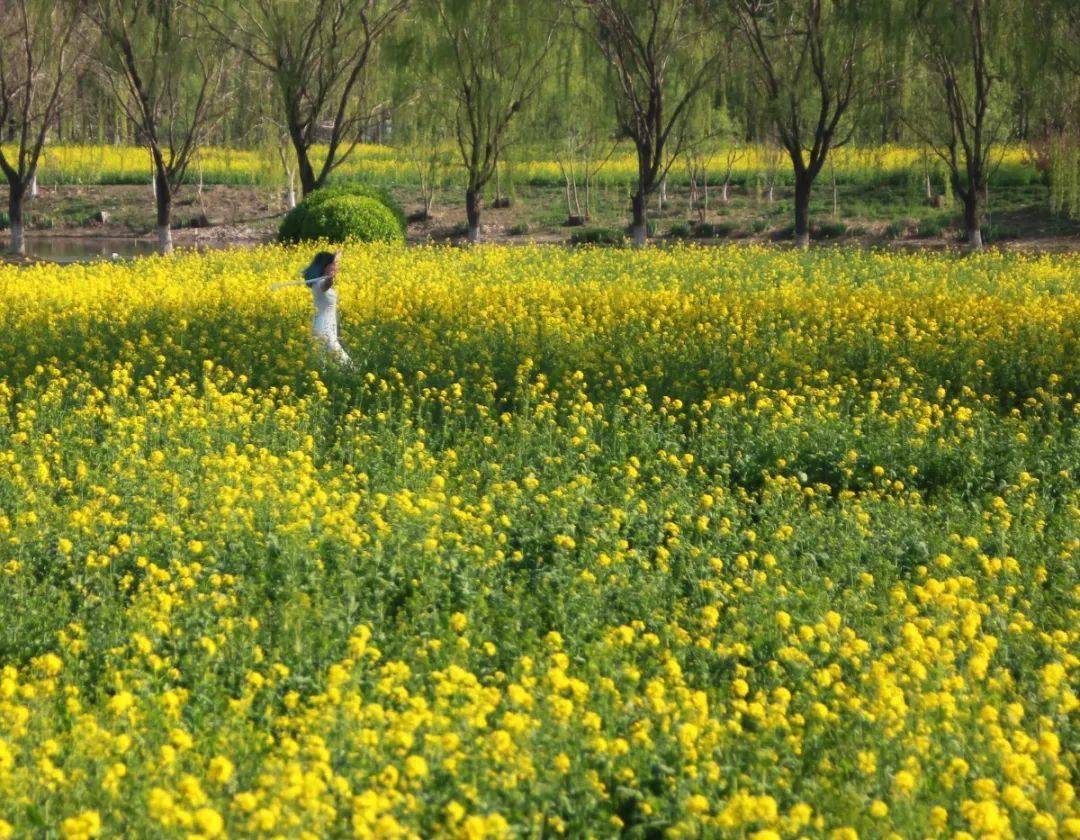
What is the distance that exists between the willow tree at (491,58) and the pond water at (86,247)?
22.3ft

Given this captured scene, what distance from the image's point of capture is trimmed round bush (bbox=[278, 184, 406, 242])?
78.5 feet

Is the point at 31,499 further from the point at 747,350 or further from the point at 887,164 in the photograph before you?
the point at 887,164

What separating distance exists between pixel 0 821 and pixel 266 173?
36158 millimetres

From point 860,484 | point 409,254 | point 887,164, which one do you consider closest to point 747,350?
point 860,484

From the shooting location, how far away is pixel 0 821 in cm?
358

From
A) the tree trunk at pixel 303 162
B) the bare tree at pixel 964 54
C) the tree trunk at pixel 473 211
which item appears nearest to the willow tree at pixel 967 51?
the bare tree at pixel 964 54

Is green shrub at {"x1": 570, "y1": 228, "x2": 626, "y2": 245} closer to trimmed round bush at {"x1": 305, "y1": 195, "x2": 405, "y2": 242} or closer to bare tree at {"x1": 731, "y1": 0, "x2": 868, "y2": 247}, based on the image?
bare tree at {"x1": 731, "y1": 0, "x2": 868, "y2": 247}

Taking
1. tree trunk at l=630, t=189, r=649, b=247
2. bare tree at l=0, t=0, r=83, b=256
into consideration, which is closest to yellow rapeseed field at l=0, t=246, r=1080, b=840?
tree trunk at l=630, t=189, r=649, b=247

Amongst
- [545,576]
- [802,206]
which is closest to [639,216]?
[802,206]

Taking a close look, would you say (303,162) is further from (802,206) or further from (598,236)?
(802,206)

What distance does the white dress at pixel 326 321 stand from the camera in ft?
36.2

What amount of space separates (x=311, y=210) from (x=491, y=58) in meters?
5.97

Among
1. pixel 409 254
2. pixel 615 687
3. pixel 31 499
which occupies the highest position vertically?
pixel 409 254

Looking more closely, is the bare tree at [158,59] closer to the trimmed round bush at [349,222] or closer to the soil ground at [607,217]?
the trimmed round bush at [349,222]
